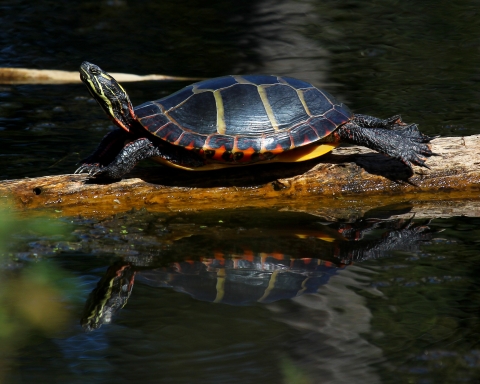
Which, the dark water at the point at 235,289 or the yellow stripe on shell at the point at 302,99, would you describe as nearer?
the dark water at the point at 235,289

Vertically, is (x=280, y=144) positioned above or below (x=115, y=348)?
above

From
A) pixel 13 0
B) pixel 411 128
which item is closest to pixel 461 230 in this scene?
pixel 411 128

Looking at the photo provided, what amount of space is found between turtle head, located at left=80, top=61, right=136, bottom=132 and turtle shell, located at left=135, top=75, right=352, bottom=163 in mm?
107

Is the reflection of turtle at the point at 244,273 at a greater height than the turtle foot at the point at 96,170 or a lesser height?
lesser

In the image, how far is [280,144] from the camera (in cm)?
486

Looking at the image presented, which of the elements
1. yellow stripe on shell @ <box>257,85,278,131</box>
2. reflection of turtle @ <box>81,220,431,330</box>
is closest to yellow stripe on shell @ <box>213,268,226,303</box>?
reflection of turtle @ <box>81,220,431,330</box>

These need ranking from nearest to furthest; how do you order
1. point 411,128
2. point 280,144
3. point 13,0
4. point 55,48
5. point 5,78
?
1. point 280,144
2. point 411,128
3. point 5,78
4. point 55,48
5. point 13,0

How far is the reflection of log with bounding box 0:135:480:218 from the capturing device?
16.4 feet

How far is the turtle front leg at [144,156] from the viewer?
489 cm

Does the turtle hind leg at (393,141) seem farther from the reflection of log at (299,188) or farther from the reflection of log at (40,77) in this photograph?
the reflection of log at (40,77)

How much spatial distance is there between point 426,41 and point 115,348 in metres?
9.05

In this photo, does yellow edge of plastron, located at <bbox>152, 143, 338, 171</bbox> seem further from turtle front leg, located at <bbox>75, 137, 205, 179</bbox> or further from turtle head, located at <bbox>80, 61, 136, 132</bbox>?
turtle head, located at <bbox>80, 61, 136, 132</bbox>

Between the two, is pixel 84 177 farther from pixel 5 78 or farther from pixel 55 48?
pixel 55 48

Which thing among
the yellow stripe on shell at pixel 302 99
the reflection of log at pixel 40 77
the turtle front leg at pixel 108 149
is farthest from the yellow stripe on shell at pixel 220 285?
the reflection of log at pixel 40 77
